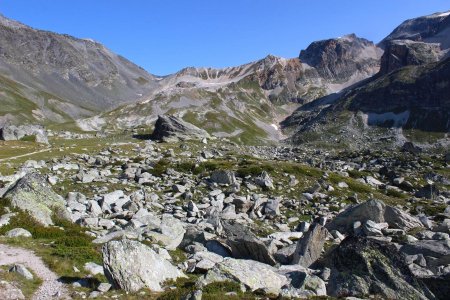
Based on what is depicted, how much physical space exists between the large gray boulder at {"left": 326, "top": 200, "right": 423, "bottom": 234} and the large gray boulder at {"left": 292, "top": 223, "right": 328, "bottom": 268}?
9333 millimetres

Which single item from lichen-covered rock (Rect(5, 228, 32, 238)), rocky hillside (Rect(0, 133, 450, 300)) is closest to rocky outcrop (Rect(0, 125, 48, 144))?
rocky hillside (Rect(0, 133, 450, 300))

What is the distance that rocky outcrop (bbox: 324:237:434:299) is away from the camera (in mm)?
17438

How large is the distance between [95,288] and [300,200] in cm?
3027

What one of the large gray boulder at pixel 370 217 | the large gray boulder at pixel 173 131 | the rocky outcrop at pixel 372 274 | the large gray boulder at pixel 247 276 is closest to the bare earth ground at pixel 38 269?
the large gray boulder at pixel 247 276

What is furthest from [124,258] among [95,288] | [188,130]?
[188,130]

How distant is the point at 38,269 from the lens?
17.3 meters

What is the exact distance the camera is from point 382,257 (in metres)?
18.6

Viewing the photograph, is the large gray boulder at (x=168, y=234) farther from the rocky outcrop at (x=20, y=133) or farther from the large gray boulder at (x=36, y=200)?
the rocky outcrop at (x=20, y=133)

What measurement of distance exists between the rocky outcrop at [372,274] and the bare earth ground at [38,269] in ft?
38.1

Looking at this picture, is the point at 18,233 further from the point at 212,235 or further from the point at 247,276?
the point at 247,276

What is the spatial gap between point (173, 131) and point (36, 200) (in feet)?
282

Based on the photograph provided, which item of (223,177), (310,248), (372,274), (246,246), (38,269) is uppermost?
(38,269)

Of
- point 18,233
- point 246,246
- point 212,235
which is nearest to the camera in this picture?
point 18,233

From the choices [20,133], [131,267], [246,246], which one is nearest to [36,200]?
[131,267]
